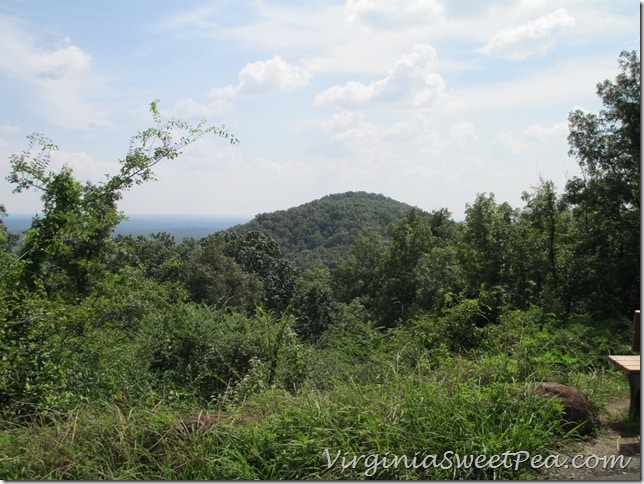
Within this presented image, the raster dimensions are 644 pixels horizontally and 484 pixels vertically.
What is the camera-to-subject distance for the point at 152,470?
328cm

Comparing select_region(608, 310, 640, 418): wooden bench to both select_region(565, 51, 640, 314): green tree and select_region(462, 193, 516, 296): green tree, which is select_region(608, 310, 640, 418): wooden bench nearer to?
select_region(565, 51, 640, 314): green tree

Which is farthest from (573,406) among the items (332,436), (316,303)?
(316,303)

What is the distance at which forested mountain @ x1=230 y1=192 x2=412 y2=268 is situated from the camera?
7675 centimetres

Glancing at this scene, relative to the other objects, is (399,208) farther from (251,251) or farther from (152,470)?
(152,470)

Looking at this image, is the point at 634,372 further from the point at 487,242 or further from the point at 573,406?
the point at 487,242

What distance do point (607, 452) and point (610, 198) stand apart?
13437 mm

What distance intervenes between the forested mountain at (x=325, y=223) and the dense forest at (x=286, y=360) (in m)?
56.6

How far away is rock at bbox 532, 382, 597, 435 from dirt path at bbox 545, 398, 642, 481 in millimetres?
100

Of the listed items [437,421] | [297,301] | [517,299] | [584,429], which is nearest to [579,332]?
[584,429]

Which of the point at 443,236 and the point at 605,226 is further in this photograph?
the point at 443,236

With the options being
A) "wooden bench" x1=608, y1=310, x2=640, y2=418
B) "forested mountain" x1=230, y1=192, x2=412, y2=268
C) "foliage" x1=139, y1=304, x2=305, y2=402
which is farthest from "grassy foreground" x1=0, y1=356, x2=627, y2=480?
"forested mountain" x1=230, y1=192, x2=412, y2=268

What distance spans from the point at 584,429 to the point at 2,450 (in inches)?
158

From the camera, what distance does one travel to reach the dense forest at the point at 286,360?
3.30 meters

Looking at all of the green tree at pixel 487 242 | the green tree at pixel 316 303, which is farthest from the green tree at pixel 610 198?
the green tree at pixel 316 303
